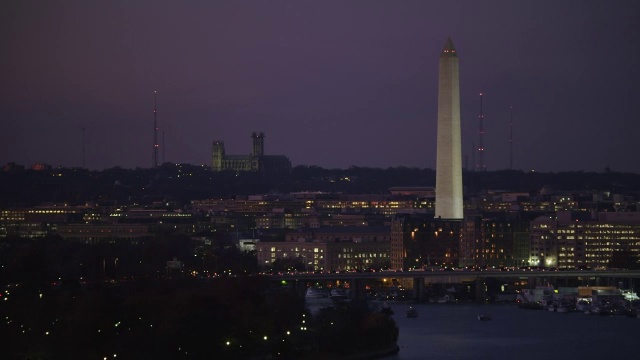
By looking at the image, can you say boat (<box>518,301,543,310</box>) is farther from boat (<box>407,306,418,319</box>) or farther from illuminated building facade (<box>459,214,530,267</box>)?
illuminated building facade (<box>459,214,530,267</box>)

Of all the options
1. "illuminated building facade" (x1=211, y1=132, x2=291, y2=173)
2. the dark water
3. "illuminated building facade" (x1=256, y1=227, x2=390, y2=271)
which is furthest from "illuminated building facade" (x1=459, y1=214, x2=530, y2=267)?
"illuminated building facade" (x1=211, y1=132, x2=291, y2=173)

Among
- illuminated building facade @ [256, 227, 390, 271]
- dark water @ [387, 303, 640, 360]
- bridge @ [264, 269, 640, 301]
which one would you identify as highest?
illuminated building facade @ [256, 227, 390, 271]

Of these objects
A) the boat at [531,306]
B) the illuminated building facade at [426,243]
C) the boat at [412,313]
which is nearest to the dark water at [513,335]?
the boat at [412,313]

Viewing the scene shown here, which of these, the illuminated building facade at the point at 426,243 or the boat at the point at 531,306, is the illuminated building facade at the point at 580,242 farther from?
the boat at the point at 531,306

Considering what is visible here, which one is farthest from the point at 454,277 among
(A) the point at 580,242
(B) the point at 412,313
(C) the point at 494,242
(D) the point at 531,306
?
(A) the point at 580,242

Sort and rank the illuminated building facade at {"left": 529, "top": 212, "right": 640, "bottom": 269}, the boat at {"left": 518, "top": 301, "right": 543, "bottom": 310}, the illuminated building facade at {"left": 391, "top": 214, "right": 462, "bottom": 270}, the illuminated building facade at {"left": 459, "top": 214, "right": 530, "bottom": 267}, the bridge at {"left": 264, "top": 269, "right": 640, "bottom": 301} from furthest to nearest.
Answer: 1. the illuminated building facade at {"left": 529, "top": 212, "right": 640, "bottom": 269}
2. the illuminated building facade at {"left": 459, "top": 214, "right": 530, "bottom": 267}
3. the illuminated building facade at {"left": 391, "top": 214, "right": 462, "bottom": 270}
4. the bridge at {"left": 264, "top": 269, "right": 640, "bottom": 301}
5. the boat at {"left": 518, "top": 301, "right": 543, "bottom": 310}

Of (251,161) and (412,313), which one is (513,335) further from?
(251,161)
